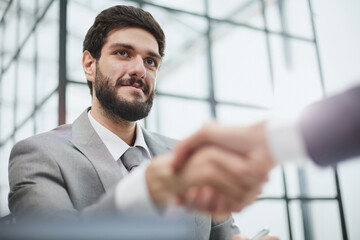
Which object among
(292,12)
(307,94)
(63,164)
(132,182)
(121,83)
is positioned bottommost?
(132,182)

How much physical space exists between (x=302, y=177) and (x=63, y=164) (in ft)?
11.1

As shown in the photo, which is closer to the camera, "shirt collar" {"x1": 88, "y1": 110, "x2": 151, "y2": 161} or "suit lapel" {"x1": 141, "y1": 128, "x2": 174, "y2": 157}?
"shirt collar" {"x1": 88, "y1": 110, "x2": 151, "y2": 161}

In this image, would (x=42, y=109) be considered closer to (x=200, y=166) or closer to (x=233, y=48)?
(x=233, y=48)

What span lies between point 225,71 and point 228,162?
2993mm

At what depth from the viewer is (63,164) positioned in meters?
1.12

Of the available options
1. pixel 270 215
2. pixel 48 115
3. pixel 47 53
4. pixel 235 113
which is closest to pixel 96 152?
pixel 48 115

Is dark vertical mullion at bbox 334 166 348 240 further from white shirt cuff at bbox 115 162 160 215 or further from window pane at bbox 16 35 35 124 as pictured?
white shirt cuff at bbox 115 162 160 215

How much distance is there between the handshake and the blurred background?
6.14 feet

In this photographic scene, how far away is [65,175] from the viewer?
1109 millimetres

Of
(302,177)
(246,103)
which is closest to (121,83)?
(246,103)

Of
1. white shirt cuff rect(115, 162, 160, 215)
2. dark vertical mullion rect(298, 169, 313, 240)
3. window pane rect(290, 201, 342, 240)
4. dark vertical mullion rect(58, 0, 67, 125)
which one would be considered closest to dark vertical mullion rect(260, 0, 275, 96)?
dark vertical mullion rect(298, 169, 313, 240)

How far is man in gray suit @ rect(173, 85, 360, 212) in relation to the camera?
49 centimetres

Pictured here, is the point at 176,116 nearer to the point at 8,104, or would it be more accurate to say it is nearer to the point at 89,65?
the point at 89,65

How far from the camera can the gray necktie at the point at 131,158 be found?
4.25 feet
